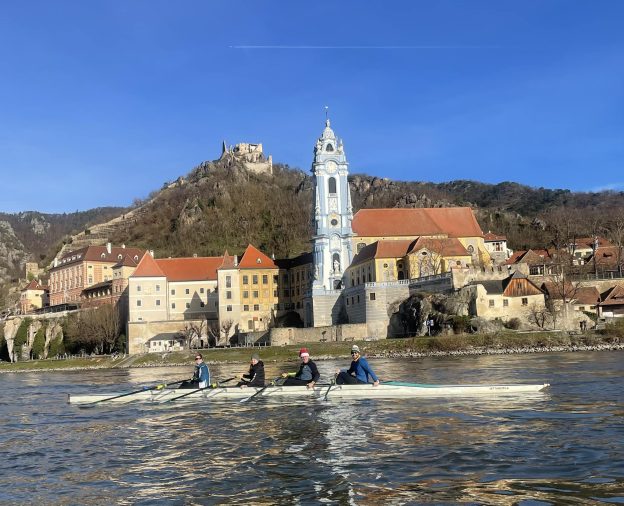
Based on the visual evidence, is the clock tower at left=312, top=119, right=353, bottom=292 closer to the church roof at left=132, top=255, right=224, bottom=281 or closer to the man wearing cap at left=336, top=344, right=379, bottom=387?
the church roof at left=132, top=255, right=224, bottom=281

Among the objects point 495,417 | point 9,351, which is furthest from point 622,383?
point 9,351

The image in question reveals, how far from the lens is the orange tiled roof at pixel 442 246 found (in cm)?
8750

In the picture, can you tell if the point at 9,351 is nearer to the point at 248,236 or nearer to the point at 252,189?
the point at 248,236

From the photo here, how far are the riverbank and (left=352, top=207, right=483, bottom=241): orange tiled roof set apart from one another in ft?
82.2

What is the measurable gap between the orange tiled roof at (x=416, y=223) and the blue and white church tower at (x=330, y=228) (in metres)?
3.33

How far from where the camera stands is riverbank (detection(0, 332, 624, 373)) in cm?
6278

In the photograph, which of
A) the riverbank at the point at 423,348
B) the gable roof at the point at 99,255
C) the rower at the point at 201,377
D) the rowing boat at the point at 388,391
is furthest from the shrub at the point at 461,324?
the gable roof at the point at 99,255

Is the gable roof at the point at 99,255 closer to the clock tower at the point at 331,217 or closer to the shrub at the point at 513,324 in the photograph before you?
the clock tower at the point at 331,217

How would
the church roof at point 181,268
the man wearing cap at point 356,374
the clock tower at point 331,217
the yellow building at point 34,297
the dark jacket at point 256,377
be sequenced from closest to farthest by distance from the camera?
the man wearing cap at point 356,374 < the dark jacket at point 256,377 < the clock tower at point 331,217 < the church roof at point 181,268 < the yellow building at point 34,297

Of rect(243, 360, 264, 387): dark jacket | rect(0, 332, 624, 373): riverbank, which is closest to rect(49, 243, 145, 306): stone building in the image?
rect(0, 332, 624, 373): riverbank

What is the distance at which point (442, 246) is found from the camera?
88500 mm

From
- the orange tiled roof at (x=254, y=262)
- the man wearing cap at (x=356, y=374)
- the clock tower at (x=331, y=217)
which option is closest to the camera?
the man wearing cap at (x=356, y=374)

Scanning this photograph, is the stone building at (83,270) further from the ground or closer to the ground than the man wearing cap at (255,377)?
further from the ground

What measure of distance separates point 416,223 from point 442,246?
33.1 feet
